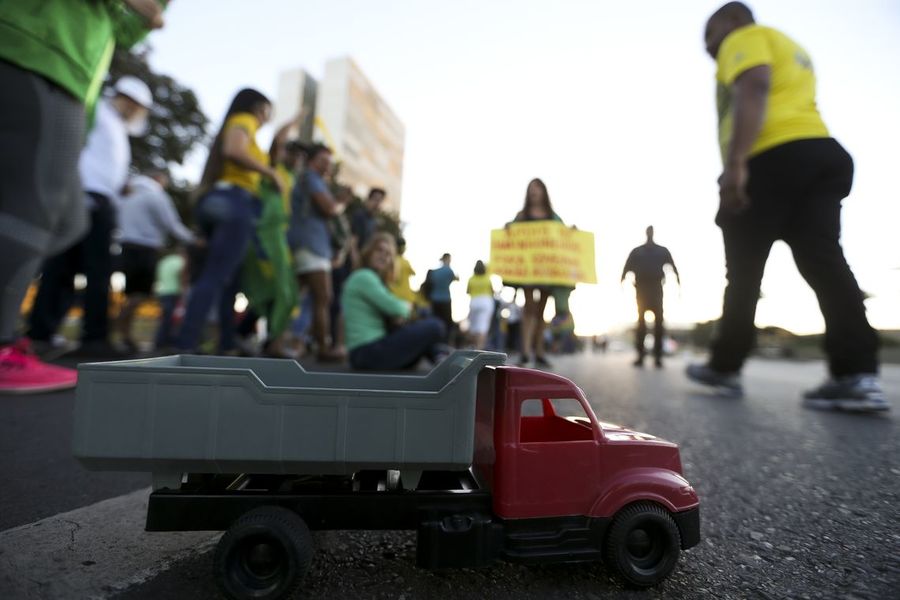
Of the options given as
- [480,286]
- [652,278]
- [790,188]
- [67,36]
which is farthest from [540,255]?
[67,36]

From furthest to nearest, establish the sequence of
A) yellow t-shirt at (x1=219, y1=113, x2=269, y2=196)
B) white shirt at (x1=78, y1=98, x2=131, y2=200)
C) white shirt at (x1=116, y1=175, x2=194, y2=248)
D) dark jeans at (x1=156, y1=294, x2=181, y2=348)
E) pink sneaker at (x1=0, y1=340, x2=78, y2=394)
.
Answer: dark jeans at (x1=156, y1=294, x2=181, y2=348), white shirt at (x1=116, y1=175, x2=194, y2=248), white shirt at (x1=78, y1=98, x2=131, y2=200), yellow t-shirt at (x1=219, y1=113, x2=269, y2=196), pink sneaker at (x1=0, y1=340, x2=78, y2=394)

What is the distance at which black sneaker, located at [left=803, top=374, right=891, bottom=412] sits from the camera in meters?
2.71

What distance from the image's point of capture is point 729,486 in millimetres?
1420

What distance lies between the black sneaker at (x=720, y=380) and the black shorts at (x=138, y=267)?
5294mm

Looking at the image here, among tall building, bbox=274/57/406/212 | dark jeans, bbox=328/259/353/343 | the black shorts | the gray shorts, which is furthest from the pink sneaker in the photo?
tall building, bbox=274/57/406/212

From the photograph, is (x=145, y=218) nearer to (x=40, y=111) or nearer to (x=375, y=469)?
(x=40, y=111)

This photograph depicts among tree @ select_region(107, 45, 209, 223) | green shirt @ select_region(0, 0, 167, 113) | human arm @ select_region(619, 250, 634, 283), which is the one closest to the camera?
green shirt @ select_region(0, 0, 167, 113)

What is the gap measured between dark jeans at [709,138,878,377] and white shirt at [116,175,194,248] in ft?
16.0

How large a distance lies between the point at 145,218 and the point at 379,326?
2.82 m

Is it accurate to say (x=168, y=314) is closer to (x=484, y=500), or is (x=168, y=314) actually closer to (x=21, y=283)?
(x=21, y=283)

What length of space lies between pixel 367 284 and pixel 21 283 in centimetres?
226

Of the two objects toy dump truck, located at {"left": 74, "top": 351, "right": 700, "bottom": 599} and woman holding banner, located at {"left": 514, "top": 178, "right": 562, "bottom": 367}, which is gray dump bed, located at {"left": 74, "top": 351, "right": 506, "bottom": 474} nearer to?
toy dump truck, located at {"left": 74, "top": 351, "right": 700, "bottom": 599}

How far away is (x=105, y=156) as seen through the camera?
12.0ft

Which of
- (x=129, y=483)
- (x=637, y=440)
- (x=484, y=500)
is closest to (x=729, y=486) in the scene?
(x=637, y=440)
